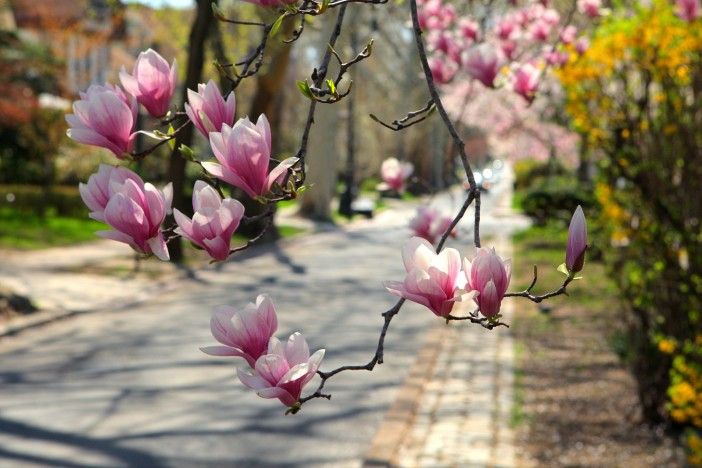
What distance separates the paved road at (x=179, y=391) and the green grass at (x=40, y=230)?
24.0 feet

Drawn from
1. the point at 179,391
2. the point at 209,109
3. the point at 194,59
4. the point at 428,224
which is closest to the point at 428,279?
the point at 209,109

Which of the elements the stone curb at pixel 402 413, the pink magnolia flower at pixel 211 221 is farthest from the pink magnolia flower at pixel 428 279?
the stone curb at pixel 402 413

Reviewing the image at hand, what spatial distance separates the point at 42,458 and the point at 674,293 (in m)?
4.58

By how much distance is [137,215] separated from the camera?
1.99 meters

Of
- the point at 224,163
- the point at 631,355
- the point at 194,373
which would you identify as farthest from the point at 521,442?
the point at 224,163

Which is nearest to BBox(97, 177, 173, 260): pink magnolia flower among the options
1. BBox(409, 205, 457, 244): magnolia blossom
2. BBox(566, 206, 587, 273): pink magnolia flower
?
BBox(566, 206, 587, 273): pink magnolia flower

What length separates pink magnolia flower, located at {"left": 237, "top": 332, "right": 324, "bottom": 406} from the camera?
1.97 m

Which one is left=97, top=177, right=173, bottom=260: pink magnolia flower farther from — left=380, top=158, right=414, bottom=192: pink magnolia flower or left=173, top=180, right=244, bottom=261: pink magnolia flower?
left=380, top=158, right=414, bottom=192: pink magnolia flower

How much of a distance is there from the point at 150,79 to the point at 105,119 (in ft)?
0.40

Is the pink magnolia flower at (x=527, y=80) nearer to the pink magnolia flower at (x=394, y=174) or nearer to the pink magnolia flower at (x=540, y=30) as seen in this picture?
the pink magnolia flower at (x=394, y=174)

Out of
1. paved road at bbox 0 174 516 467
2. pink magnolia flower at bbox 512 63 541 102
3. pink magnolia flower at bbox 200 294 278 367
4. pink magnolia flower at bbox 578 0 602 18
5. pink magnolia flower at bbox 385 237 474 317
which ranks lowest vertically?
paved road at bbox 0 174 516 467

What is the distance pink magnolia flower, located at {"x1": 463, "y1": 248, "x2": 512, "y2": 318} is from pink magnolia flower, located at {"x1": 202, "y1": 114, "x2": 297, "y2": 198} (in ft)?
1.18

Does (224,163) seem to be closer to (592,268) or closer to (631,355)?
(631,355)

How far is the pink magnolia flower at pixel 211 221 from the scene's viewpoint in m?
1.99
